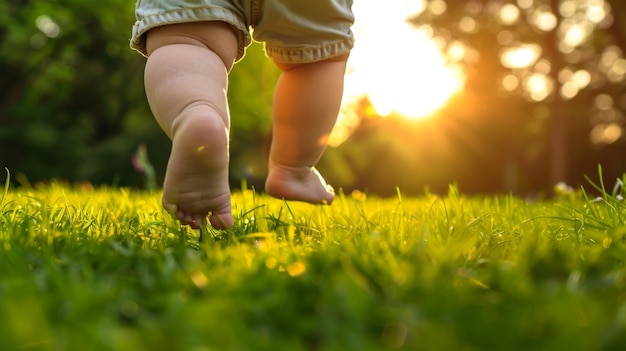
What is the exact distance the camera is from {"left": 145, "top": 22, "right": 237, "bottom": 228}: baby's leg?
5.08 feet

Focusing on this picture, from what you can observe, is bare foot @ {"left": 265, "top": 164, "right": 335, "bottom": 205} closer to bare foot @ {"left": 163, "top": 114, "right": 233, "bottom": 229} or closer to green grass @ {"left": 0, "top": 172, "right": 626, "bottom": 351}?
bare foot @ {"left": 163, "top": 114, "right": 233, "bottom": 229}

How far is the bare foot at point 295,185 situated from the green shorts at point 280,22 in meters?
0.36

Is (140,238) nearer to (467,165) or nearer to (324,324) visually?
(324,324)

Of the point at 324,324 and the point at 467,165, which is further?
the point at 467,165

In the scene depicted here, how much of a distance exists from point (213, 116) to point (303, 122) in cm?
56

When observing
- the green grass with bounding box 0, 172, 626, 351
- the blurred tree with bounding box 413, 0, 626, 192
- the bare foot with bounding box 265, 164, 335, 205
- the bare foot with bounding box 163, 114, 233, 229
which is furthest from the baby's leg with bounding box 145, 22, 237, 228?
the blurred tree with bounding box 413, 0, 626, 192

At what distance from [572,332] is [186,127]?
1.09m

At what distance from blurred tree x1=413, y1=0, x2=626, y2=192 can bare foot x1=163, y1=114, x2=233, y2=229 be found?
15763 millimetres

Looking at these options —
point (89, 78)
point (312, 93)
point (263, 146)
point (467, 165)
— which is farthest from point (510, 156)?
point (312, 93)

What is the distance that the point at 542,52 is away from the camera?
60.8 feet

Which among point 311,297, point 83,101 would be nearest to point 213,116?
point 311,297

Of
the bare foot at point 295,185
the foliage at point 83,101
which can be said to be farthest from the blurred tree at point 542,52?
the bare foot at point 295,185

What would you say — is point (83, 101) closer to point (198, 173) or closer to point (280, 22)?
point (280, 22)

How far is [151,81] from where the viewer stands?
70.2 inches
